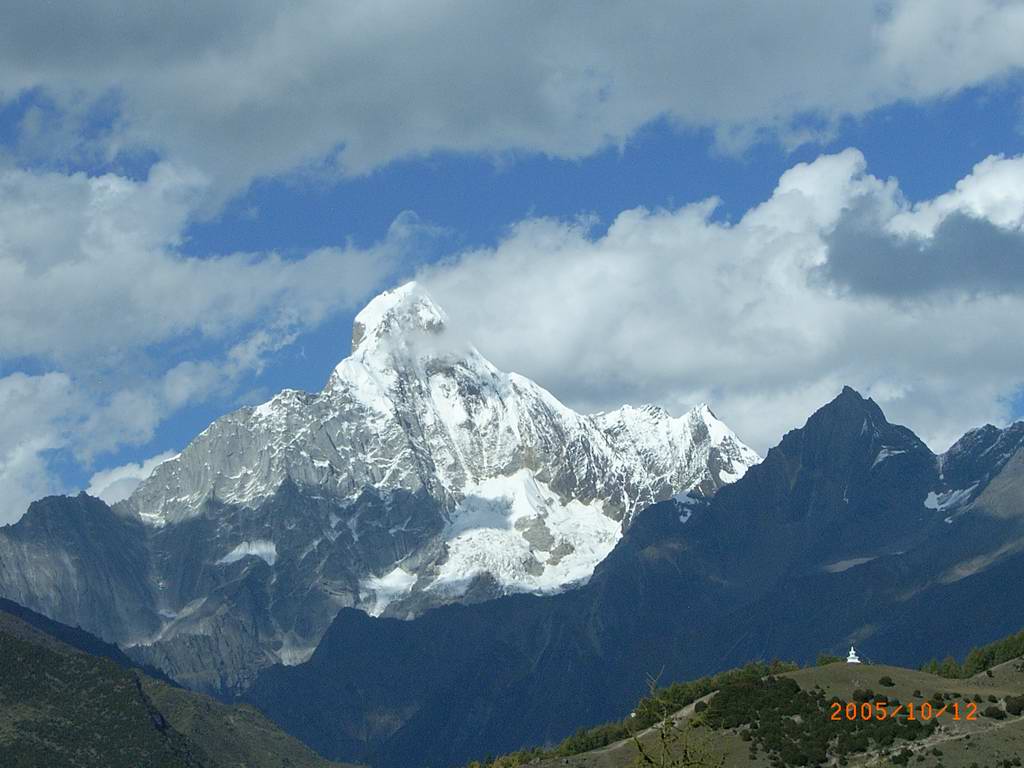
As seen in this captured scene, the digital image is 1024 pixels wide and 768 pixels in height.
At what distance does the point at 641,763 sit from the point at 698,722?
17.9 ft

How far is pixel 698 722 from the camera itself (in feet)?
362

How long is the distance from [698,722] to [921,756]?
9567cm

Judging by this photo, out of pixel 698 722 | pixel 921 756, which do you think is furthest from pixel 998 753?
pixel 698 722

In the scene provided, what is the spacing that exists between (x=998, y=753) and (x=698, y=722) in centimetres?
9664

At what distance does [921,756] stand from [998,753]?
24.5 ft

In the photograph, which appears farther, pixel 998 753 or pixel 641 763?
pixel 998 753

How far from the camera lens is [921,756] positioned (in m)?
199

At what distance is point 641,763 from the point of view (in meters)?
106

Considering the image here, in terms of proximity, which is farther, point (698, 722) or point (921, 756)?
point (921, 756)

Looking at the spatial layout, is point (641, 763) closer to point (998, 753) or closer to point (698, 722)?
point (698, 722)

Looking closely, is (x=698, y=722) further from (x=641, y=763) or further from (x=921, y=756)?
(x=921, y=756)

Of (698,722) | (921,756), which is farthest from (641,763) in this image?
(921,756)

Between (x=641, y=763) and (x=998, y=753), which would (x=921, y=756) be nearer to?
(x=998, y=753)

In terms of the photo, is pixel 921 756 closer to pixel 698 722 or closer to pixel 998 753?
pixel 998 753
